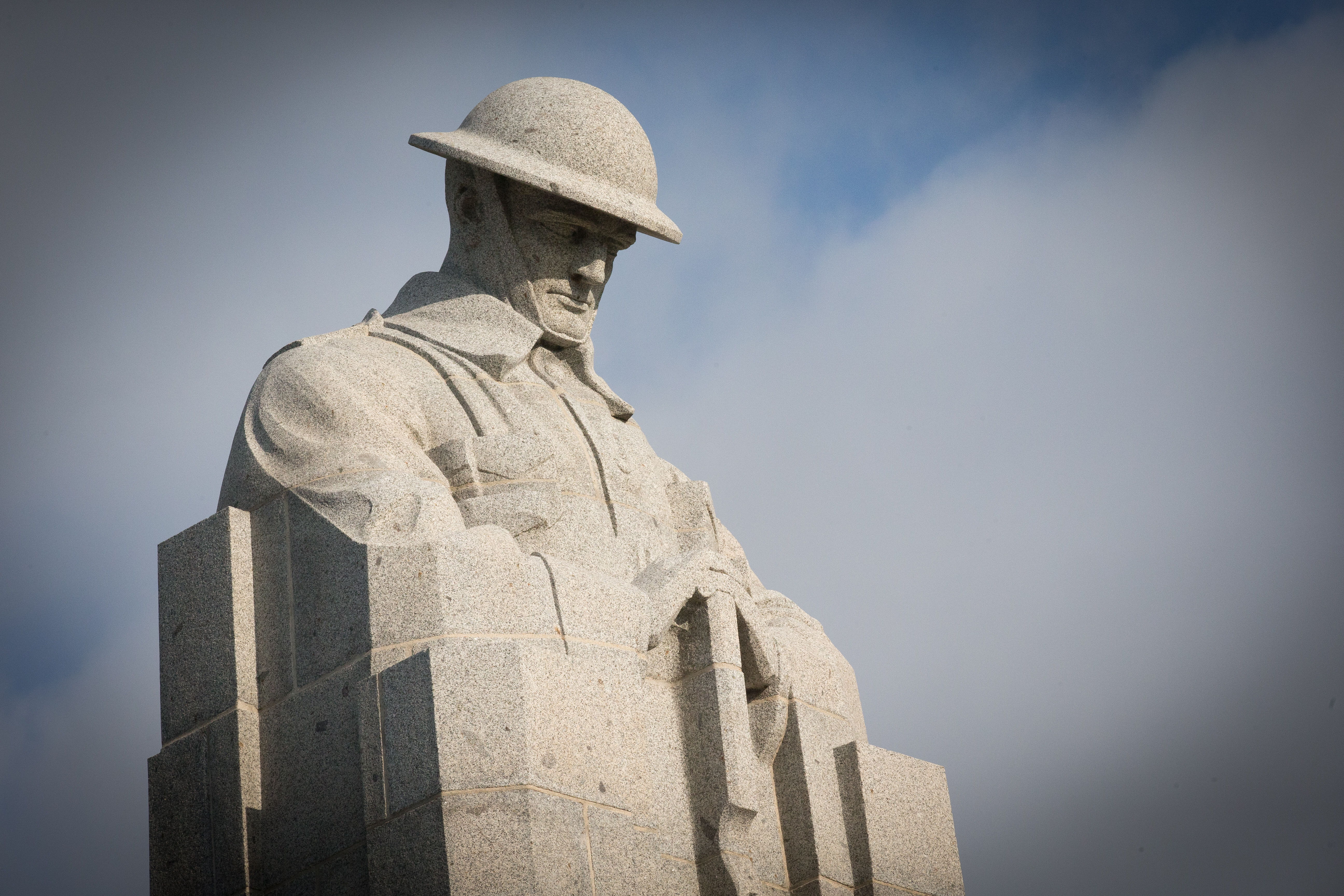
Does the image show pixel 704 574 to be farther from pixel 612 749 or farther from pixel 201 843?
pixel 201 843

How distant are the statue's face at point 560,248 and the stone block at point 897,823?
10.7ft

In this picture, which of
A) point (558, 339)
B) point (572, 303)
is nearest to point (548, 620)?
point (558, 339)

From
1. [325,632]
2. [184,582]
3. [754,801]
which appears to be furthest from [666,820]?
[184,582]

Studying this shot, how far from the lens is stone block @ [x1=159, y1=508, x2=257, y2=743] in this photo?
10.7 metres

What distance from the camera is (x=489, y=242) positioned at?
12.6 metres

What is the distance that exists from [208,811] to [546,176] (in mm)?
4280

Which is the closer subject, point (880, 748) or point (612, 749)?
point (612, 749)

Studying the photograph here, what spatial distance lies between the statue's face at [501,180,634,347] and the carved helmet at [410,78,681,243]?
0.21 meters

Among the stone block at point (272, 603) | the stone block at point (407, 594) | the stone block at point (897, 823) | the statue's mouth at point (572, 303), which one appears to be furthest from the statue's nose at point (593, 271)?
the stone block at point (897, 823)

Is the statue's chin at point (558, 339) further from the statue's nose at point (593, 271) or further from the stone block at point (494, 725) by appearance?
the stone block at point (494, 725)

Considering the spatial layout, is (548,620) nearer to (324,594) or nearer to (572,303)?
(324,594)

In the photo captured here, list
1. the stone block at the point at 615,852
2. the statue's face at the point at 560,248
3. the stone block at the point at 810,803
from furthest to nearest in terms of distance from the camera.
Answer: the statue's face at the point at 560,248 → the stone block at the point at 810,803 → the stone block at the point at 615,852

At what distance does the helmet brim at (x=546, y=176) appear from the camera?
39.4ft

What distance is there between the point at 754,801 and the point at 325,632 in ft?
8.66
